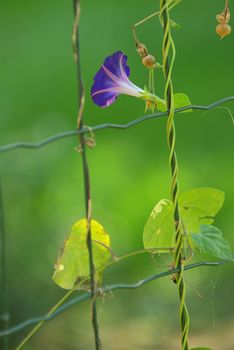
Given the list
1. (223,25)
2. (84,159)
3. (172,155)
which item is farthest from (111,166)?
(84,159)

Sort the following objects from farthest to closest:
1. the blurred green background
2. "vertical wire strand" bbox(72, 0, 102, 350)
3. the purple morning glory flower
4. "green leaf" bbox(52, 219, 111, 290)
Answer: the blurred green background
the purple morning glory flower
"green leaf" bbox(52, 219, 111, 290)
"vertical wire strand" bbox(72, 0, 102, 350)

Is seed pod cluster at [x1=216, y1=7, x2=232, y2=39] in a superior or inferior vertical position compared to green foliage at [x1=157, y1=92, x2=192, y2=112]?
superior

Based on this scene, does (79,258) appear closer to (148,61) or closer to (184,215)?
(184,215)

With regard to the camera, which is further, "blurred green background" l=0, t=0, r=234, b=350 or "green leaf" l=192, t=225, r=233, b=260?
"blurred green background" l=0, t=0, r=234, b=350

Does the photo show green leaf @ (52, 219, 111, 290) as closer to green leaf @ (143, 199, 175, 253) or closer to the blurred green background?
green leaf @ (143, 199, 175, 253)

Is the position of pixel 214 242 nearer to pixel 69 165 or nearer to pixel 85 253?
pixel 85 253

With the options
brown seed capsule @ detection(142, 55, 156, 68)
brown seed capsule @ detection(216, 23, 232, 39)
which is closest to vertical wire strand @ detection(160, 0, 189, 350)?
brown seed capsule @ detection(142, 55, 156, 68)

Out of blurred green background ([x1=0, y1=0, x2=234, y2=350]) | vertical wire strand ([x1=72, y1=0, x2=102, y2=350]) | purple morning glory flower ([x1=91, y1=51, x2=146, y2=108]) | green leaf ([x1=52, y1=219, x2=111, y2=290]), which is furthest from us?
blurred green background ([x1=0, y1=0, x2=234, y2=350])
